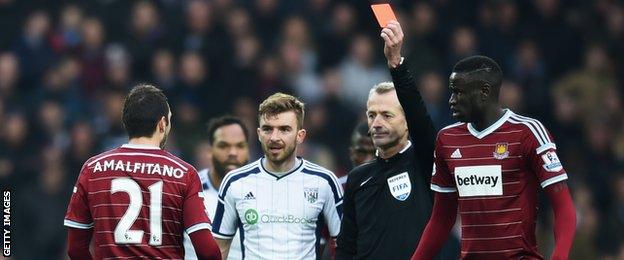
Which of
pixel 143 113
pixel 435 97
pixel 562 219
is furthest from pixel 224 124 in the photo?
pixel 435 97

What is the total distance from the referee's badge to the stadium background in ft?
17.8

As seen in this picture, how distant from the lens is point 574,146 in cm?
1331

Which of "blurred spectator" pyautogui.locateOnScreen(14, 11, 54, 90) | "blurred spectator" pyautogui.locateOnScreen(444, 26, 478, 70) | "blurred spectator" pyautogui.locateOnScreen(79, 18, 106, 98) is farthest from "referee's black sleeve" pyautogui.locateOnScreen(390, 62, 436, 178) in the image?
"blurred spectator" pyautogui.locateOnScreen(14, 11, 54, 90)

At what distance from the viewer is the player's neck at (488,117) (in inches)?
246

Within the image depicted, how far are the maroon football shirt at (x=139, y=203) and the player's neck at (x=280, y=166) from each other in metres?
1.14

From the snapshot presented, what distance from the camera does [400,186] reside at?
714 centimetres

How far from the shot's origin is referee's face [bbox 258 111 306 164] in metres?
7.39

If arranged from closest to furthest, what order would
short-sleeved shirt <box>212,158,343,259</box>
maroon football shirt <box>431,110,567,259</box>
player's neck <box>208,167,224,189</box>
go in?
maroon football shirt <box>431,110,567,259</box>
short-sleeved shirt <box>212,158,343,259</box>
player's neck <box>208,167,224,189</box>

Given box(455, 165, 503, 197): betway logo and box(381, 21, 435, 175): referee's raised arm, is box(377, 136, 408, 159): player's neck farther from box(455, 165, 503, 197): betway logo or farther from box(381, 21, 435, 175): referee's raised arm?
box(455, 165, 503, 197): betway logo

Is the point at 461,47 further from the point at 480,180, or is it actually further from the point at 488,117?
the point at 480,180

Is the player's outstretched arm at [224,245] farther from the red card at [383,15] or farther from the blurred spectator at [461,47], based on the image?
the blurred spectator at [461,47]

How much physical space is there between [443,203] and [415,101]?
59cm

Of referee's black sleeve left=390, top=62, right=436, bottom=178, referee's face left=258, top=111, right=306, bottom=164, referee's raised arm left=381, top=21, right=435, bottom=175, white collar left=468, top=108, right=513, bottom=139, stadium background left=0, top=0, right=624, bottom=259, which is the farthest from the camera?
stadium background left=0, top=0, right=624, bottom=259

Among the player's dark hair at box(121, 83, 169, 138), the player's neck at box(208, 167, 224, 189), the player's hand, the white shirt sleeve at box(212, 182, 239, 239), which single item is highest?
the player's hand
